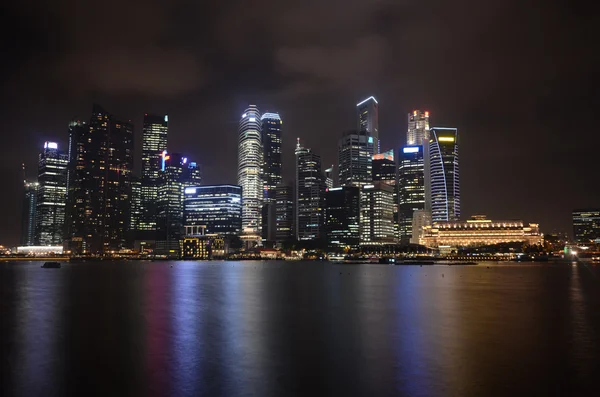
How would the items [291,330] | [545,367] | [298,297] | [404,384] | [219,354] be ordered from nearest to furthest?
[404,384] < [545,367] < [219,354] < [291,330] < [298,297]

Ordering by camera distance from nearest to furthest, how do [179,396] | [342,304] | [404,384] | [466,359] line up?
1. [179,396]
2. [404,384]
3. [466,359]
4. [342,304]

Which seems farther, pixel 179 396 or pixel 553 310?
pixel 553 310

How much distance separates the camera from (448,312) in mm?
40531

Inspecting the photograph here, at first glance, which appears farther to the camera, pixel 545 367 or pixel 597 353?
pixel 597 353

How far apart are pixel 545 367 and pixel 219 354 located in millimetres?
15653

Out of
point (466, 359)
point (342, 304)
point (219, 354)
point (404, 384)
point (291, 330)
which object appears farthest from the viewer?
point (342, 304)

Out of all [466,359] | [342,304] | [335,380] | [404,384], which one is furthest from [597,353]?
[342,304]

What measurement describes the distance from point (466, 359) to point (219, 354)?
12.4 meters

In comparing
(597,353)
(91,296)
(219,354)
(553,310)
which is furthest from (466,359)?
(91,296)

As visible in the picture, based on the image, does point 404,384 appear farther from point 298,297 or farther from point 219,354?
point 298,297

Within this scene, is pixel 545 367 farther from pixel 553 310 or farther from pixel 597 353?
pixel 553 310

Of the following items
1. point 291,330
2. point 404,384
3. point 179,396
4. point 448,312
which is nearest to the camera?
point 179,396

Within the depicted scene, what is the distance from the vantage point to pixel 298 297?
180 feet

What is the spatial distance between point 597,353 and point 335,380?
1472 cm
